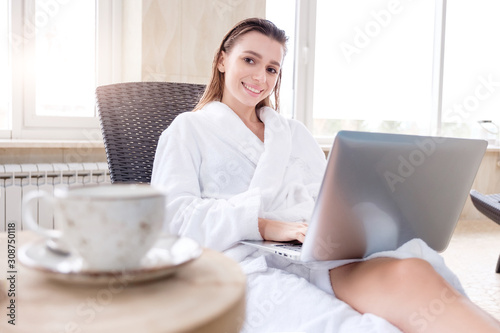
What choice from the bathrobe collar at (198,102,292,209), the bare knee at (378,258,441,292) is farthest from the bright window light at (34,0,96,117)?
the bare knee at (378,258,441,292)

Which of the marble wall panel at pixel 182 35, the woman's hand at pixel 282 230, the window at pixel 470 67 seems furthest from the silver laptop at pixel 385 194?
the window at pixel 470 67

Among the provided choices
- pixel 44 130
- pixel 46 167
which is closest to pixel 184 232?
pixel 46 167

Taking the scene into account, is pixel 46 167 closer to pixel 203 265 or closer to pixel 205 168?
pixel 205 168

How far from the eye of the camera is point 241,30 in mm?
1524

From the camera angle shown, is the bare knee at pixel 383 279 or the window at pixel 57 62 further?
the window at pixel 57 62

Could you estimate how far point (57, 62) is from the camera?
2561 millimetres

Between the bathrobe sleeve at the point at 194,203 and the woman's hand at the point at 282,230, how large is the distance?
0.04m

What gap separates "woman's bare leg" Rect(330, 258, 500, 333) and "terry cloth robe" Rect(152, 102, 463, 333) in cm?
2

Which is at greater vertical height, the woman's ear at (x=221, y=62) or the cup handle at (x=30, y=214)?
the woman's ear at (x=221, y=62)

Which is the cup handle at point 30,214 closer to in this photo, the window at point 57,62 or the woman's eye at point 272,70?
the woman's eye at point 272,70

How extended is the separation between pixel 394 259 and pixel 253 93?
2.39 feet

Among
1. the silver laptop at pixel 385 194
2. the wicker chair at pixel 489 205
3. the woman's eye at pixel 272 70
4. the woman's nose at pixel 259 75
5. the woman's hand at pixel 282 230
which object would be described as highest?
the woman's eye at pixel 272 70

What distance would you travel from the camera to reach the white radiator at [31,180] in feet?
7.07

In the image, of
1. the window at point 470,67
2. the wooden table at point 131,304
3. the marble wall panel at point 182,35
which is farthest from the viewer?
the window at point 470,67
